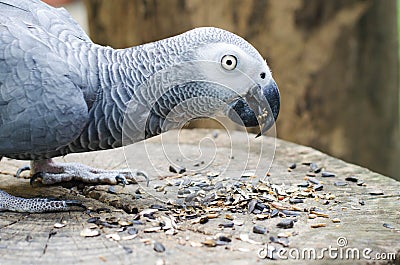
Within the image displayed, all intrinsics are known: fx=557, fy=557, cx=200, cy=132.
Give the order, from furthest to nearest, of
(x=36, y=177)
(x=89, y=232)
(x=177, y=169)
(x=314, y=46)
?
1. (x=314, y=46)
2. (x=177, y=169)
3. (x=36, y=177)
4. (x=89, y=232)

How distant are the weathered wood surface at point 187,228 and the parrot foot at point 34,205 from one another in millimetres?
33

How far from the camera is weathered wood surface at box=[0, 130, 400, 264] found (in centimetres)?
187

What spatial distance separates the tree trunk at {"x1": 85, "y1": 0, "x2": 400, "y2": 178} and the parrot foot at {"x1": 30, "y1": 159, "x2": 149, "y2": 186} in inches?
62.2

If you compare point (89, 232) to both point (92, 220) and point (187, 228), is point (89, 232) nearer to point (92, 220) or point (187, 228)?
point (92, 220)

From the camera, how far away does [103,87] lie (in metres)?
2.34

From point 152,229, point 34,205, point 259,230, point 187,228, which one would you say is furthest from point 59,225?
point 259,230

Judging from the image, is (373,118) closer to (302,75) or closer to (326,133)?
(326,133)

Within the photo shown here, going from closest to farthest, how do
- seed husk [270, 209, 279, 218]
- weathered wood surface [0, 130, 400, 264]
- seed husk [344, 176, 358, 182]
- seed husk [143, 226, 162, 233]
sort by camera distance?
1. weathered wood surface [0, 130, 400, 264]
2. seed husk [143, 226, 162, 233]
3. seed husk [270, 209, 279, 218]
4. seed husk [344, 176, 358, 182]

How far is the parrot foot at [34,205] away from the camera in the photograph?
7.54ft

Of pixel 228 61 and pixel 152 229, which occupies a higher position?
pixel 228 61

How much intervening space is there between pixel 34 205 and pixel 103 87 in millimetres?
566

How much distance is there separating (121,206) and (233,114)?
2.05ft

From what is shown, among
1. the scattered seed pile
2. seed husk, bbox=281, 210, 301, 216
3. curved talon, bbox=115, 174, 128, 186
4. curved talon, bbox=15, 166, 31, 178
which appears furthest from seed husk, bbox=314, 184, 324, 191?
curved talon, bbox=15, 166, 31, 178

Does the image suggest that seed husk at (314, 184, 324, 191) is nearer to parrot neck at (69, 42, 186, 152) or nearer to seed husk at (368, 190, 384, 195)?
seed husk at (368, 190, 384, 195)
